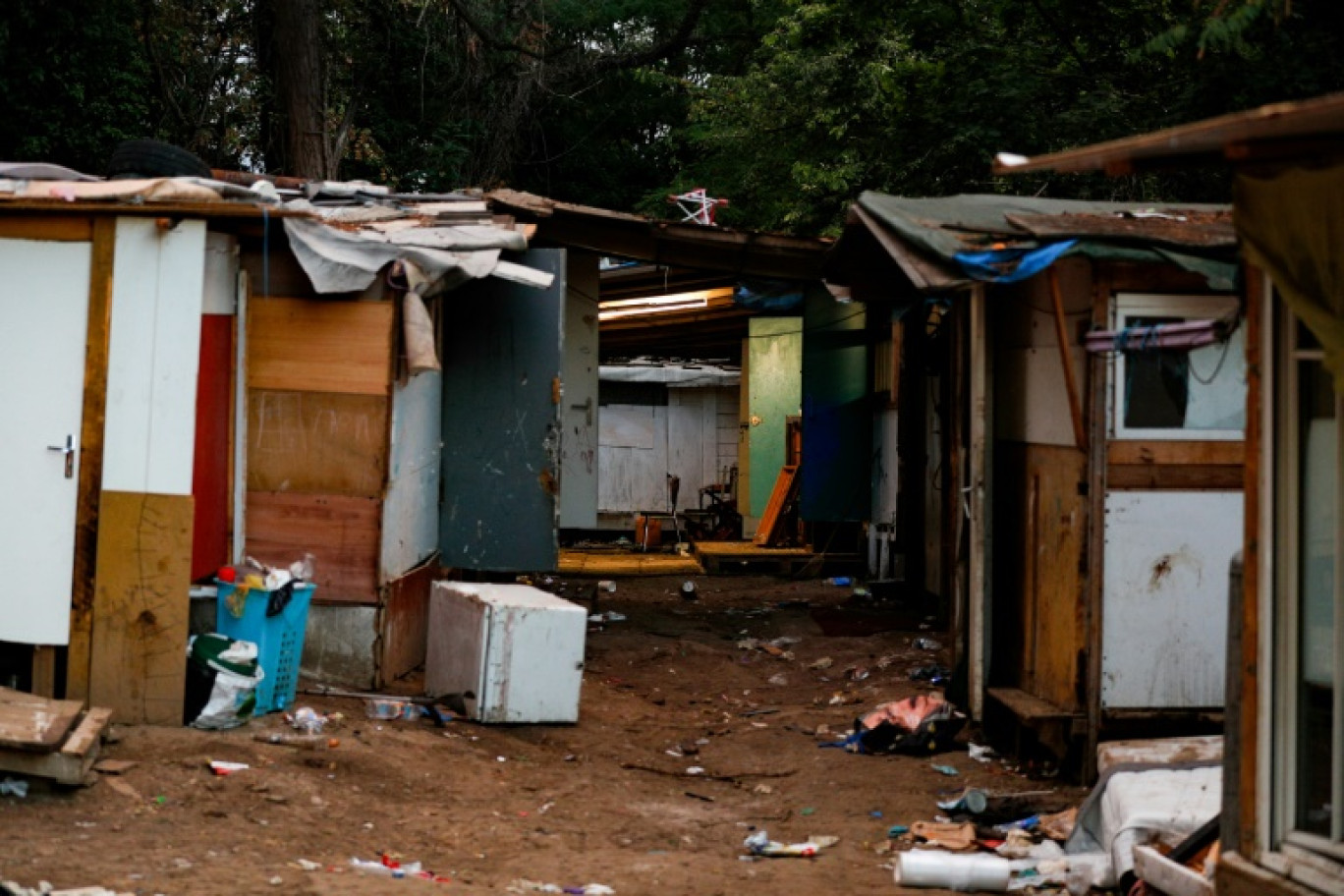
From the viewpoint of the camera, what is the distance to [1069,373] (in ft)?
25.2

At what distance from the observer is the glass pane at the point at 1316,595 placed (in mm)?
4711

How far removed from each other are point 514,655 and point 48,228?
11.1ft

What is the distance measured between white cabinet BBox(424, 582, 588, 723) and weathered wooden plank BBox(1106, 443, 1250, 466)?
3.10m

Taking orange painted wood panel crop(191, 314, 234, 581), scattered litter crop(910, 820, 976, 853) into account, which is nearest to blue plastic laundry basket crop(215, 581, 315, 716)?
orange painted wood panel crop(191, 314, 234, 581)

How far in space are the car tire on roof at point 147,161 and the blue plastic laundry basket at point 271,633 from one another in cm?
287

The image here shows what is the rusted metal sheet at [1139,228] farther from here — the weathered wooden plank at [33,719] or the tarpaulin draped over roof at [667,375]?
the tarpaulin draped over roof at [667,375]

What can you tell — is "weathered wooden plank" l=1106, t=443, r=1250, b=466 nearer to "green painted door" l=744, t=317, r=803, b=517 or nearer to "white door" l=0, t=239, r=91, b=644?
"white door" l=0, t=239, r=91, b=644

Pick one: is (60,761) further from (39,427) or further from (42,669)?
(39,427)

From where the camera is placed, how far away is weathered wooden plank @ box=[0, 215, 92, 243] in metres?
7.64

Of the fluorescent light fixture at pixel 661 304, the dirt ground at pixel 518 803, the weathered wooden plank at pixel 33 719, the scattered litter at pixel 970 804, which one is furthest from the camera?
the fluorescent light fixture at pixel 661 304

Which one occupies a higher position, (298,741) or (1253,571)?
(1253,571)

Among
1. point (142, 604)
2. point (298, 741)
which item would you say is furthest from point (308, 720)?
point (142, 604)

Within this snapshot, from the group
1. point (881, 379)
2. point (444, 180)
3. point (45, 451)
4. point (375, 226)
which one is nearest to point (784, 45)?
point (444, 180)

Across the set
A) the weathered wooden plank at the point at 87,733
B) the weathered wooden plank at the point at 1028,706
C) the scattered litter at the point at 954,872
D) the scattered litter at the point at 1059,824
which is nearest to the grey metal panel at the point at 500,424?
the weathered wooden plank at the point at 1028,706
